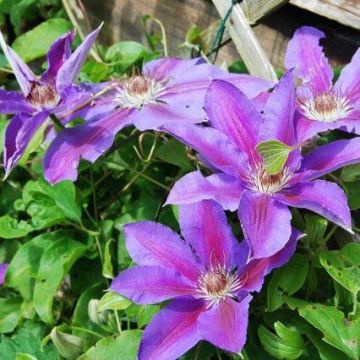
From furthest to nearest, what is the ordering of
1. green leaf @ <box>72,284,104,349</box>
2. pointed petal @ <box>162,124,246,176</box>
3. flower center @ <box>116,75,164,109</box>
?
1. green leaf @ <box>72,284,104,349</box>
2. flower center @ <box>116,75,164,109</box>
3. pointed petal @ <box>162,124,246,176</box>

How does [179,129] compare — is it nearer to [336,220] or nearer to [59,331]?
[336,220]

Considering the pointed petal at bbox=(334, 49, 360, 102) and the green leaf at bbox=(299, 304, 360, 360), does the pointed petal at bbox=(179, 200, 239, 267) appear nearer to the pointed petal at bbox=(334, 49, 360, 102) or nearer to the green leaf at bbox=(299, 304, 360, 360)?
the green leaf at bbox=(299, 304, 360, 360)

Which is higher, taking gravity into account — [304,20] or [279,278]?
[304,20]

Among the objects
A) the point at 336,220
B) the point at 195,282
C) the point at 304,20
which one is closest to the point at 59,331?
the point at 195,282

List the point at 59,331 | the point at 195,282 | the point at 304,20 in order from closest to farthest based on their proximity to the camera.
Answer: the point at 195,282, the point at 59,331, the point at 304,20

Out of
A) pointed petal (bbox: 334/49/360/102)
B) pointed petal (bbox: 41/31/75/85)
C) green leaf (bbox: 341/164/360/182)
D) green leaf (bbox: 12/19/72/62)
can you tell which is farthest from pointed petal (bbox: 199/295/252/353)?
green leaf (bbox: 12/19/72/62)

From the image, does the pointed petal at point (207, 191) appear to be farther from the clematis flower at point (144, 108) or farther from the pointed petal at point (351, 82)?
the pointed petal at point (351, 82)
